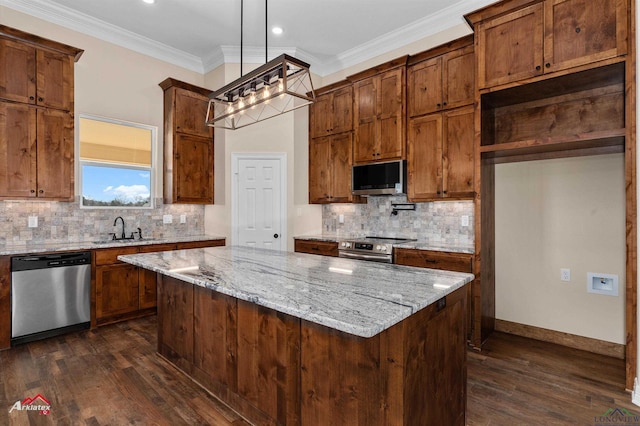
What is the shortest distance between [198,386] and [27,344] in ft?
6.80

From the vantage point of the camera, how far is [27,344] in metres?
3.19

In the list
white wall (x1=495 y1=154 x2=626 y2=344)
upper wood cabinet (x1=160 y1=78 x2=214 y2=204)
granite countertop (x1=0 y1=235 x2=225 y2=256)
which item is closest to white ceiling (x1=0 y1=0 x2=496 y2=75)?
upper wood cabinet (x1=160 y1=78 x2=214 y2=204)

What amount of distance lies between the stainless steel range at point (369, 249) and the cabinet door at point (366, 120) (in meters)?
1.09

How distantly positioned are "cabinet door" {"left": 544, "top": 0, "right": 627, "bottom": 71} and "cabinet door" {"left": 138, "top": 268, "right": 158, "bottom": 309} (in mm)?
4605

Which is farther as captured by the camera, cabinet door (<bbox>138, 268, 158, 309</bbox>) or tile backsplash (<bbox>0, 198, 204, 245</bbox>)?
cabinet door (<bbox>138, 268, 158, 309</bbox>)

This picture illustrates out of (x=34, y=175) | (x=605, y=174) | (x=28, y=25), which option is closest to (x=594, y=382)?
(x=605, y=174)

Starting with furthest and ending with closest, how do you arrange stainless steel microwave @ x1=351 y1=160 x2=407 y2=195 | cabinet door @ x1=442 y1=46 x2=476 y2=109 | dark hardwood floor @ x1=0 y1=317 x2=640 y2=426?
stainless steel microwave @ x1=351 y1=160 x2=407 y2=195
cabinet door @ x1=442 y1=46 x2=476 y2=109
dark hardwood floor @ x1=0 y1=317 x2=640 y2=426

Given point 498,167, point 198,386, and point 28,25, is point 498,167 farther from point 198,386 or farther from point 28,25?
point 28,25

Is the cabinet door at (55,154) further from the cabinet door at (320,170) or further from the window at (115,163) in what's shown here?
the cabinet door at (320,170)

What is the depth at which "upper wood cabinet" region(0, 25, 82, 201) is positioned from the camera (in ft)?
10.7

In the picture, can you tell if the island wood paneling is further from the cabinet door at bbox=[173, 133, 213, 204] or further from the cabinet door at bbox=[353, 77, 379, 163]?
the cabinet door at bbox=[353, 77, 379, 163]

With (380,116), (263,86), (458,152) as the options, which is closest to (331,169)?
(380,116)

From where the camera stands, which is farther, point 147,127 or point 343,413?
point 147,127

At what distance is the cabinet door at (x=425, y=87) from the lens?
3662 mm
